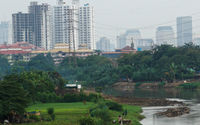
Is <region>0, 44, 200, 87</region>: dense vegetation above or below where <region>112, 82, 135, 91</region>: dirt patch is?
above

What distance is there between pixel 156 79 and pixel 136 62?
1343 centimetres

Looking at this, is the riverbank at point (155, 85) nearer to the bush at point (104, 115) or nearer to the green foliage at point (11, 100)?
the bush at point (104, 115)

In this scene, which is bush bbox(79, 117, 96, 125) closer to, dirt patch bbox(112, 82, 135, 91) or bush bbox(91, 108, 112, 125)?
bush bbox(91, 108, 112, 125)

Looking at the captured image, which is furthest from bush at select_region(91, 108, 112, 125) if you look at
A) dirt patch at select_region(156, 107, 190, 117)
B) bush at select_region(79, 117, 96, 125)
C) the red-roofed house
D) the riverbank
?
the red-roofed house

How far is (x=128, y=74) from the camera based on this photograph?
112m

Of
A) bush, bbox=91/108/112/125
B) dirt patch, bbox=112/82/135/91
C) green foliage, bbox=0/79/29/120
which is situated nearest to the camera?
green foliage, bbox=0/79/29/120

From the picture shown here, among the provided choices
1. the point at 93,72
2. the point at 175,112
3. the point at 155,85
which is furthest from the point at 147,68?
the point at 175,112

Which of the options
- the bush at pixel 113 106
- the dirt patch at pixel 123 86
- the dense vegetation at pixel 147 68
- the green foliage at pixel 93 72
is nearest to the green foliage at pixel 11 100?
the bush at pixel 113 106

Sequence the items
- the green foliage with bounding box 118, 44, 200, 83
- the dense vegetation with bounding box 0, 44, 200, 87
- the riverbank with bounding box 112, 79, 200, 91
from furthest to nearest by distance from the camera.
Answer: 1. the dense vegetation with bounding box 0, 44, 200, 87
2. the green foliage with bounding box 118, 44, 200, 83
3. the riverbank with bounding box 112, 79, 200, 91

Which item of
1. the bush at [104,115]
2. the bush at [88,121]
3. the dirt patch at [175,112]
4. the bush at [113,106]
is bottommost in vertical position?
the dirt patch at [175,112]

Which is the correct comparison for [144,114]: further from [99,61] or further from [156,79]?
[99,61]

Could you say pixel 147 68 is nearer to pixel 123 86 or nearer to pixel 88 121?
pixel 123 86

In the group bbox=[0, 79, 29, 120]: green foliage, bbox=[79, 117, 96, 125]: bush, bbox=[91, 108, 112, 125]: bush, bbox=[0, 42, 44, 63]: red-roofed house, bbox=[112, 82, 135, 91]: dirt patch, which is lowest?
bbox=[112, 82, 135, 91]: dirt patch

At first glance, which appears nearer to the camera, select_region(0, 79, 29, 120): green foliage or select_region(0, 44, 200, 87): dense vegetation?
select_region(0, 79, 29, 120): green foliage
